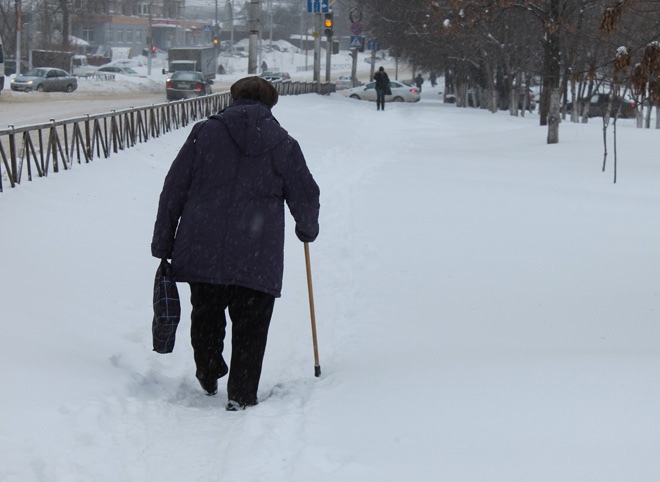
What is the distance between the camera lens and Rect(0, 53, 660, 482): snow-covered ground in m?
4.09

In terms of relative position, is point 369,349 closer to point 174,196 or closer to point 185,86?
point 174,196

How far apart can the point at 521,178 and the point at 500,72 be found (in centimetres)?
2818

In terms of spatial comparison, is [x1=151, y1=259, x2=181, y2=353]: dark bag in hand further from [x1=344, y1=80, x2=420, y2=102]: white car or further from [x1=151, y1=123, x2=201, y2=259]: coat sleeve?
[x1=344, y1=80, x2=420, y2=102]: white car

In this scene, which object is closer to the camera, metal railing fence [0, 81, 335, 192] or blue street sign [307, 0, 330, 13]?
metal railing fence [0, 81, 335, 192]

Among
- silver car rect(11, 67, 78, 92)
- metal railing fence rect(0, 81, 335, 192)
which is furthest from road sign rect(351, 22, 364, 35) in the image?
metal railing fence rect(0, 81, 335, 192)

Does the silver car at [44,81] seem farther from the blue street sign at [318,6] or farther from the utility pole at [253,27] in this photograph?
the utility pole at [253,27]

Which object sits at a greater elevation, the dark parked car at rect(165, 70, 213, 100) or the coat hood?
the coat hood

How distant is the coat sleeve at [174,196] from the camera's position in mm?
4742

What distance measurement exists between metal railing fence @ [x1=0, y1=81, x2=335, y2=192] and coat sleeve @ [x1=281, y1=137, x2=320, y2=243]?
5926mm

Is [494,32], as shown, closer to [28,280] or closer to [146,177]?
[146,177]

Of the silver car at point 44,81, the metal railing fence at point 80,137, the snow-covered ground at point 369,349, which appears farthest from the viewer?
the silver car at point 44,81

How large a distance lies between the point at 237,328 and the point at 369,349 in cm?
154

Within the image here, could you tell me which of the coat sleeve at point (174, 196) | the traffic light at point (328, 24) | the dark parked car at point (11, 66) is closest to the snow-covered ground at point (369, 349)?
the coat sleeve at point (174, 196)

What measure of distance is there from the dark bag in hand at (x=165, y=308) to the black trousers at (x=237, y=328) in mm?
94
